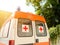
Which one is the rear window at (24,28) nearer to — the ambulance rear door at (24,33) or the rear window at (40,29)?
the ambulance rear door at (24,33)

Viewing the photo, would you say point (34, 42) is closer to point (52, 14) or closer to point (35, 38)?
point (35, 38)

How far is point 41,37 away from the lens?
24.5ft

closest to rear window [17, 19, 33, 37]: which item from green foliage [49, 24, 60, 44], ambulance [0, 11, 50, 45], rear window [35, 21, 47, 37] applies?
ambulance [0, 11, 50, 45]

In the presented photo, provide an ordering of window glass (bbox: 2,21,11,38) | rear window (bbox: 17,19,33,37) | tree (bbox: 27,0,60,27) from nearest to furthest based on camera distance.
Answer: rear window (bbox: 17,19,33,37) → window glass (bbox: 2,21,11,38) → tree (bbox: 27,0,60,27)

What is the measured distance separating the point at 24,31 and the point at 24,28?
11cm

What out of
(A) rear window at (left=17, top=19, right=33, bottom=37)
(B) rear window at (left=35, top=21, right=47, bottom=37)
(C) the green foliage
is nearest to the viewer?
(A) rear window at (left=17, top=19, right=33, bottom=37)

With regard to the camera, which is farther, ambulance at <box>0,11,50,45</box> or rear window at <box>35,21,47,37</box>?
rear window at <box>35,21,47,37</box>

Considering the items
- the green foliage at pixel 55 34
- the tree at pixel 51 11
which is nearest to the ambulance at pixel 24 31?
the green foliage at pixel 55 34

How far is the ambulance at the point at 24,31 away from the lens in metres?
6.73

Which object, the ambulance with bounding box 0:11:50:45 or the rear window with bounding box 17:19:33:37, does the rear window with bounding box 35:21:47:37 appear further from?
the rear window with bounding box 17:19:33:37

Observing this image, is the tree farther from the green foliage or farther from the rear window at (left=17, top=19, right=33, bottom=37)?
the rear window at (left=17, top=19, right=33, bottom=37)

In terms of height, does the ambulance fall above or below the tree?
below

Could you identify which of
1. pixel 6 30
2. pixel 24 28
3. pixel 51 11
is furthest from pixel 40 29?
pixel 51 11

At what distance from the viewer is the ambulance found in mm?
6727
